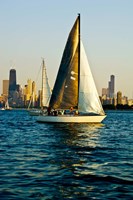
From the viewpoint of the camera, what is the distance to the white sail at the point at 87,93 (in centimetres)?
6494

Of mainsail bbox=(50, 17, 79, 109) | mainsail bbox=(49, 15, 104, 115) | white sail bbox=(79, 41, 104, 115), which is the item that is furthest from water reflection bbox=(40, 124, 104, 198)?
mainsail bbox=(50, 17, 79, 109)

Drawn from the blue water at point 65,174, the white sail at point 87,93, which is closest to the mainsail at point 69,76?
the white sail at point 87,93

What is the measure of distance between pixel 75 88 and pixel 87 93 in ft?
7.87

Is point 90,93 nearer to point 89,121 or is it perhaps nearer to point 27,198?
point 89,121

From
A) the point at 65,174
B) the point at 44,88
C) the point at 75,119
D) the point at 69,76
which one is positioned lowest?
the point at 65,174

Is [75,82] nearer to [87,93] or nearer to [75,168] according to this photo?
[87,93]

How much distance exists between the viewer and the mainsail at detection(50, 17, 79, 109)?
66.2m

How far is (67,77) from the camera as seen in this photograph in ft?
220

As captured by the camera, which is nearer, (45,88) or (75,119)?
(75,119)

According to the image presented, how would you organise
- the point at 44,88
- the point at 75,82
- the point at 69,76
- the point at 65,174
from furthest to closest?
1. the point at 44,88
2. the point at 69,76
3. the point at 75,82
4. the point at 65,174

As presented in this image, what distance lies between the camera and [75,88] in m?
66.1

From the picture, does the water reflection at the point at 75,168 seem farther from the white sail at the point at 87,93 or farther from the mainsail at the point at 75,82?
the mainsail at the point at 75,82

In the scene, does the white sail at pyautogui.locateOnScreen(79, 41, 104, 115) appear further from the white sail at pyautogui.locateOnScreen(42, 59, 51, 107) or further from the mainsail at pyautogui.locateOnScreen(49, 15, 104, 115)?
the white sail at pyautogui.locateOnScreen(42, 59, 51, 107)

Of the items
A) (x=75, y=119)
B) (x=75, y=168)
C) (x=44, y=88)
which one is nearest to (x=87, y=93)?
(x=75, y=119)
